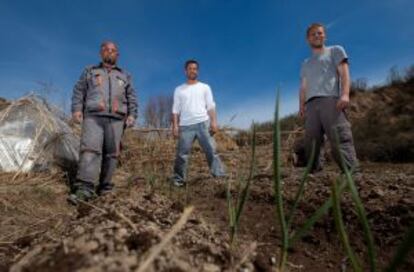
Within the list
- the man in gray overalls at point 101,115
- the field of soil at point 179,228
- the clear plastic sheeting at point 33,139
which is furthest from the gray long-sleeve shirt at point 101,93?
the clear plastic sheeting at point 33,139

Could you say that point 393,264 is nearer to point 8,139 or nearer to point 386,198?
point 386,198

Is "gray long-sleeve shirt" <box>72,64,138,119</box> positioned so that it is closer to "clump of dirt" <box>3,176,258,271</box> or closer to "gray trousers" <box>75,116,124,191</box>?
"gray trousers" <box>75,116,124,191</box>

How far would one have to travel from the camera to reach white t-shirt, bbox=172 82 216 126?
505 centimetres

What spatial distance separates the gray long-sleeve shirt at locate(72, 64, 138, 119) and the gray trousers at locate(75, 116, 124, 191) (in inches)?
3.5

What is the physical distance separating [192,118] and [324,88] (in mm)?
1504

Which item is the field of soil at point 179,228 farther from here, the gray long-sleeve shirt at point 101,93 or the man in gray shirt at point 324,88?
the gray long-sleeve shirt at point 101,93

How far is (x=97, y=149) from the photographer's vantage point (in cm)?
464

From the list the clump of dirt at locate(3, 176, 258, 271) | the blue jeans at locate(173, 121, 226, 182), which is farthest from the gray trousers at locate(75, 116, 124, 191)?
the clump of dirt at locate(3, 176, 258, 271)

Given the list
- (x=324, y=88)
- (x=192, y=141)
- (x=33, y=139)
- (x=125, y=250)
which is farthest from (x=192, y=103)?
(x=125, y=250)

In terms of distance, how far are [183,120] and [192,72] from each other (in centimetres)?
51

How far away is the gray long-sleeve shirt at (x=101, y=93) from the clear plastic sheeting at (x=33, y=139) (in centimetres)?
121

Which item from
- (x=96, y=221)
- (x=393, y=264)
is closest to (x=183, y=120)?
(x=96, y=221)

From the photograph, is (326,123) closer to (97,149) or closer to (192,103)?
(192,103)

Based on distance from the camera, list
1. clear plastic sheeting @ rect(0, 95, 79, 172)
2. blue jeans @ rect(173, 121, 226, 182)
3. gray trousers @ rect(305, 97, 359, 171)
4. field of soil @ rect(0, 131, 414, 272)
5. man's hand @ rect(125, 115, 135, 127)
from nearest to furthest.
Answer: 1. field of soil @ rect(0, 131, 414, 272)
2. gray trousers @ rect(305, 97, 359, 171)
3. man's hand @ rect(125, 115, 135, 127)
4. blue jeans @ rect(173, 121, 226, 182)
5. clear plastic sheeting @ rect(0, 95, 79, 172)
